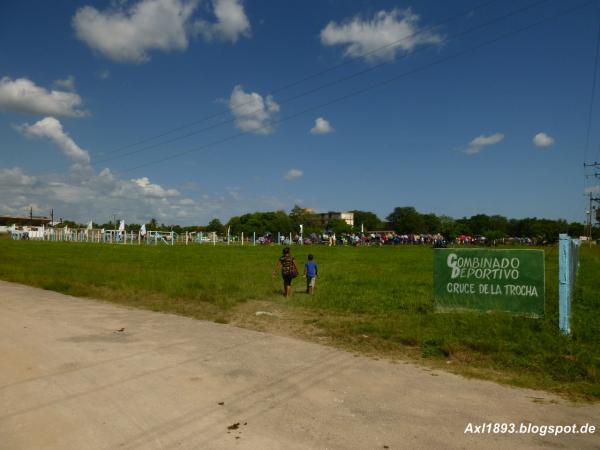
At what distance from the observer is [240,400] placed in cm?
519

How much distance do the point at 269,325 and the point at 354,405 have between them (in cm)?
474

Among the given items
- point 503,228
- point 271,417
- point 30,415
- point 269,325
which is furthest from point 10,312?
point 503,228

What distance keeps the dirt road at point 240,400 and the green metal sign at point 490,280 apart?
3432 mm

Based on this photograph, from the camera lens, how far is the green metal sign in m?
8.88

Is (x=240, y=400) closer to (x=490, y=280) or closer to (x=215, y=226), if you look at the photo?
(x=490, y=280)

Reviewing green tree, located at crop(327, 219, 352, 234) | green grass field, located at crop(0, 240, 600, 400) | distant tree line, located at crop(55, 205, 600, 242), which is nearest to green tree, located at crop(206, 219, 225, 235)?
distant tree line, located at crop(55, 205, 600, 242)

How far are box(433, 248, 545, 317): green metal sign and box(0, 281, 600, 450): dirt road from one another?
343cm

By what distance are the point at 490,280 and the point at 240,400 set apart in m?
6.07

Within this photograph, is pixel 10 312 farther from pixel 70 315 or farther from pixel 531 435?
pixel 531 435

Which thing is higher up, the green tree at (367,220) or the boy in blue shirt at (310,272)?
the green tree at (367,220)

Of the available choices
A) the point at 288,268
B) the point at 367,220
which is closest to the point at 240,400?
the point at 288,268

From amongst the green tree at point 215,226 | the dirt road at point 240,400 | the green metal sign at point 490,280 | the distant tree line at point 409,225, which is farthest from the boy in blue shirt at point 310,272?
the green tree at point 215,226

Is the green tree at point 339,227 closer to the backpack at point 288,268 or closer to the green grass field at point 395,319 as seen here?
the green grass field at point 395,319

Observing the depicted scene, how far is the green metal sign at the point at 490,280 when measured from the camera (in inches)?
350
